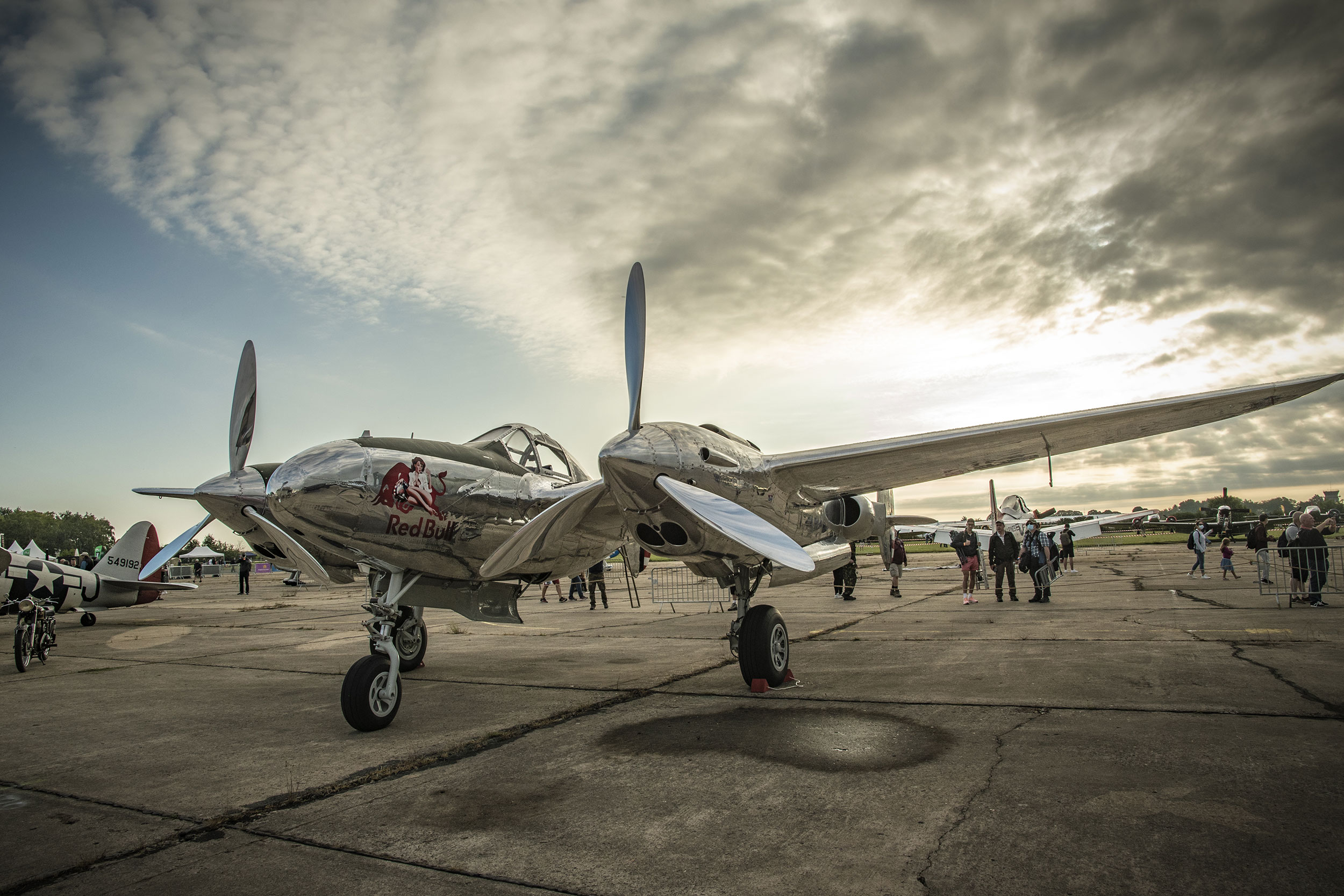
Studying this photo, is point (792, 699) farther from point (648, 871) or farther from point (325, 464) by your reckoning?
point (325, 464)

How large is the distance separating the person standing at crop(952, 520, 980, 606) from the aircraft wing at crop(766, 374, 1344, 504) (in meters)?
9.77

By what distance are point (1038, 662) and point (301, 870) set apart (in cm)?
812

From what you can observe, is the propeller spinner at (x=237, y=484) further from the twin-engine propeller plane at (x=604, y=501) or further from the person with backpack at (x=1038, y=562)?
the person with backpack at (x=1038, y=562)

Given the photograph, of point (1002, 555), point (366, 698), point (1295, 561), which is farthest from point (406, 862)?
point (1295, 561)

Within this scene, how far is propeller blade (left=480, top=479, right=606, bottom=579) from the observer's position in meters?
7.13

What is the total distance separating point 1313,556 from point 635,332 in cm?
1515

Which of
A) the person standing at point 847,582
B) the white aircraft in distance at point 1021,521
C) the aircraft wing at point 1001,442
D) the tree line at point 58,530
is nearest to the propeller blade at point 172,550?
the aircraft wing at point 1001,442

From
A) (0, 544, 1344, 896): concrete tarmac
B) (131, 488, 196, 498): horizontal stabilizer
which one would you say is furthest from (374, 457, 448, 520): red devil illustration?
(131, 488, 196, 498): horizontal stabilizer

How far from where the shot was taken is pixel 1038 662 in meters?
8.51

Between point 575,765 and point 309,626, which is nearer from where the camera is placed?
point 575,765

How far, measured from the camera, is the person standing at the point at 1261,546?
16109 millimetres

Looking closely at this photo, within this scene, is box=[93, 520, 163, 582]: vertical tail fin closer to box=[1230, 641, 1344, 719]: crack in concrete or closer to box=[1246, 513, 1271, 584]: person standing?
box=[1230, 641, 1344, 719]: crack in concrete

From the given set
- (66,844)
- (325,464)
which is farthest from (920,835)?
(325,464)

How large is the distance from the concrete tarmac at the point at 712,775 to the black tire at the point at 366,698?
164 millimetres
